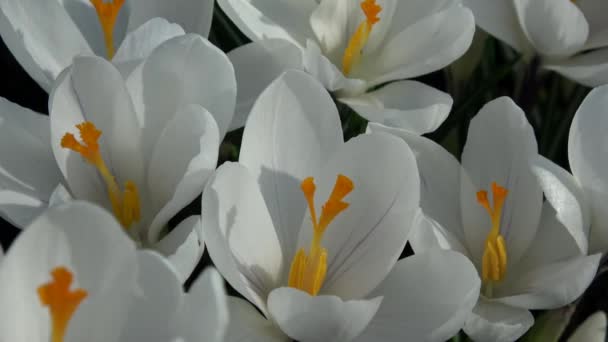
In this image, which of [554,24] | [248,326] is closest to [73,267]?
[248,326]

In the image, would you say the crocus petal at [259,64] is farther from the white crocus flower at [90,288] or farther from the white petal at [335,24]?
the white crocus flower at [90,288]

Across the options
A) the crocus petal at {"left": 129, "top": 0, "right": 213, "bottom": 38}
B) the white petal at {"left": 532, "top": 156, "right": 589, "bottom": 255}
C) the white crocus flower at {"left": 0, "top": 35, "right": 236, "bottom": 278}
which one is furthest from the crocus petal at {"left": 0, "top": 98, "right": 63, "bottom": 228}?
the white petal at {"left": 532, "top": 156, "right": 589, "bottom": 255}

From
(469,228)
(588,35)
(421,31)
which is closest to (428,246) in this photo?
(469,228)

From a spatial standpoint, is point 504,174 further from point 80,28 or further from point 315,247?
point 80,28

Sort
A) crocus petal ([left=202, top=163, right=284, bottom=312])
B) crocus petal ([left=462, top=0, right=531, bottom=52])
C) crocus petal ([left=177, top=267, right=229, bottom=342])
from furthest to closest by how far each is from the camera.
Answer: crocus petal ([left=462, top=0, right=531, bottom=52])
crocus petal ([left=202, top=163, right=284, bottom=312])
crocus petal ([left=177, top=267, right=229, bottom=342])

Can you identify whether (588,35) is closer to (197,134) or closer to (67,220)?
(197,134)

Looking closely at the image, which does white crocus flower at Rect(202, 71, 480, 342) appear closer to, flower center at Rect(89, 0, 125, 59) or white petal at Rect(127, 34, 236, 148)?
white petal at Rect(127, 34, 236, 148)
